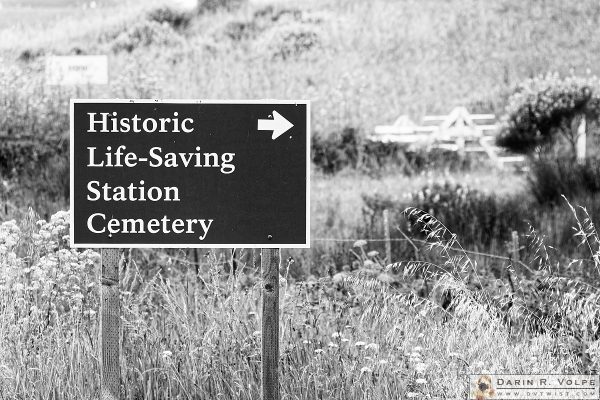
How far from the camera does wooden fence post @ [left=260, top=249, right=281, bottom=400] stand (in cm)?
393

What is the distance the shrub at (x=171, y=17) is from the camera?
2997cm

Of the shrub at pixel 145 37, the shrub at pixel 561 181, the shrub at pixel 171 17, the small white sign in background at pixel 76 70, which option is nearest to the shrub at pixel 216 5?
the shrub at pixel 171 17

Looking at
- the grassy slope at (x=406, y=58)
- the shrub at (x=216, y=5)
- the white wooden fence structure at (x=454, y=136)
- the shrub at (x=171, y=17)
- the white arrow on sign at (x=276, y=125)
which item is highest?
the shrub at (x=216, y=5)

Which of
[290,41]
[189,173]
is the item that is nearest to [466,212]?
[189,173]

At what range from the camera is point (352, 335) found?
4.80 m

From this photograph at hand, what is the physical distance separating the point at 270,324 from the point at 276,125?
787mm

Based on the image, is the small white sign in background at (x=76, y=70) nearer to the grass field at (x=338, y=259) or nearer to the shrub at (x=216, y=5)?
the grass field at (x=338, y=259)

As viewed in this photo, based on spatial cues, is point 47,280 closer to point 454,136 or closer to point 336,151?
point 336,151

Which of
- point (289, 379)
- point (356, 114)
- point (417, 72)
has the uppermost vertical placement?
point (417, 72)

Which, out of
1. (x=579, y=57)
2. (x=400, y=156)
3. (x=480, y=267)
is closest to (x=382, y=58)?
(x=579, y=57)

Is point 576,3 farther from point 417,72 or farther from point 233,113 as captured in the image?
point 233,113

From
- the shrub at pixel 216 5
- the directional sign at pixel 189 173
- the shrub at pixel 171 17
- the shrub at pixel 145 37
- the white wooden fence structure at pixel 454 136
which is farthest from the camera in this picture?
the shrub at pixel 216 5

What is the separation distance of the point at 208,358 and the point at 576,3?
92.3ft

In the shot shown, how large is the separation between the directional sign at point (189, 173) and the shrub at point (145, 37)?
23773 mm
